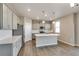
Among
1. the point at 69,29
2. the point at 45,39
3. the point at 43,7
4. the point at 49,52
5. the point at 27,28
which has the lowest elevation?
the point at 49,52

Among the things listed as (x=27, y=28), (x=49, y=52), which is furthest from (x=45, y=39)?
(x=27, y=28)

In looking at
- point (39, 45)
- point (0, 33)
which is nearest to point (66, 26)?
point (39, 45)

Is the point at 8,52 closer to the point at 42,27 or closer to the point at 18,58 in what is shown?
the point at 18,58

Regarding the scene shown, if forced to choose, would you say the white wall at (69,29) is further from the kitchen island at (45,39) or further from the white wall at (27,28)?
the white wall at (27,28)

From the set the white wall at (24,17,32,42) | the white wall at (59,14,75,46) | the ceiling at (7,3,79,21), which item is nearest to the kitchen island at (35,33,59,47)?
the white wall at (59,14,75,46)

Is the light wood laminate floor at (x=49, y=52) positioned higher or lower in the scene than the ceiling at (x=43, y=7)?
lower

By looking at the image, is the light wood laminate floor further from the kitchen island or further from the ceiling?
the ceiling

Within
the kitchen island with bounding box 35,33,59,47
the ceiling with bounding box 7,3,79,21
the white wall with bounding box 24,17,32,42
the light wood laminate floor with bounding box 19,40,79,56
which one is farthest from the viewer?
the white wall with bounding box 24,17,32,42

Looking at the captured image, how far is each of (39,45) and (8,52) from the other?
11.9ft

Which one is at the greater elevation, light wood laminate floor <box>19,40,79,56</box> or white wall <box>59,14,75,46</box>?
white wall <box>59,14,75,46</box>

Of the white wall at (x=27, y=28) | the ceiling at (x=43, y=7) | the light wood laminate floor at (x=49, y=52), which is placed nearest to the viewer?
the ceiling at (x=43, y=7)

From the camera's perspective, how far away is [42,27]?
37.0ft

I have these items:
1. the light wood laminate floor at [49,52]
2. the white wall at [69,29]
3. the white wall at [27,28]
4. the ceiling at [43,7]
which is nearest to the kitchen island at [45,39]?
the light wood laminate floor at [49,52]

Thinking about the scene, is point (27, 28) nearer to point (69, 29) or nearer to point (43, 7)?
point (69, 29)
